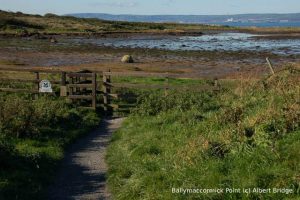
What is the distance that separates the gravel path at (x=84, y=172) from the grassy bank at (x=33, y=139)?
0.24 metres

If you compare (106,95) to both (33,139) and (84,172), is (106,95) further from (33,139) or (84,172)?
(84,172)

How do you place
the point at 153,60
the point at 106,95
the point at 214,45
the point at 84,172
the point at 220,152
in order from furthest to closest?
the point at 214,45
the point at 153,60
the point at 106,95
the point at 84,172
the point at 220,152

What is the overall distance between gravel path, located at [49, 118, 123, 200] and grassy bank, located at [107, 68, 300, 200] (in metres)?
0.29

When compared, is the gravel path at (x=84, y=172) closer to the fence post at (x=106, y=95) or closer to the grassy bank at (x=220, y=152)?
the grassy bank at (x=220, y=152)

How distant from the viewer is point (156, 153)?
1232cm

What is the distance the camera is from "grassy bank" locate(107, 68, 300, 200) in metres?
8.44

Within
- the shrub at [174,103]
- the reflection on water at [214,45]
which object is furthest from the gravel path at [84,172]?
the reflection on water at [214,45]

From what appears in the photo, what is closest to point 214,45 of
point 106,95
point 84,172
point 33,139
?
point 106,95

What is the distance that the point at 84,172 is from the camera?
1222 centimetres

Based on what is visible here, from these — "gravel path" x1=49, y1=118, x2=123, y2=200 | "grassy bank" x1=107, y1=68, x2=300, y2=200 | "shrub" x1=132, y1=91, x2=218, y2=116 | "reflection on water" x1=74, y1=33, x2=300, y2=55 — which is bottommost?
"reflection on water" x1=74, y1=33, x2=300, y2=55

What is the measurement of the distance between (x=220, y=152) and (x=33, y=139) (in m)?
6.31

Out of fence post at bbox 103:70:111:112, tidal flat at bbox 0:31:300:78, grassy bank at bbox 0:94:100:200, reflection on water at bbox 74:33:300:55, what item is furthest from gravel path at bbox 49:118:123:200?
reflection on water at bbox 74:33:300:55

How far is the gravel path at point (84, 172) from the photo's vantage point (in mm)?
10582

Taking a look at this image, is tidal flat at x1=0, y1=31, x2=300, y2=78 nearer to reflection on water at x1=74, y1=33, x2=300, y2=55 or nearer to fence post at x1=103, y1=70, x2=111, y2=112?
reflection on water at x1=74, y1=33, x2=300, y2=55
